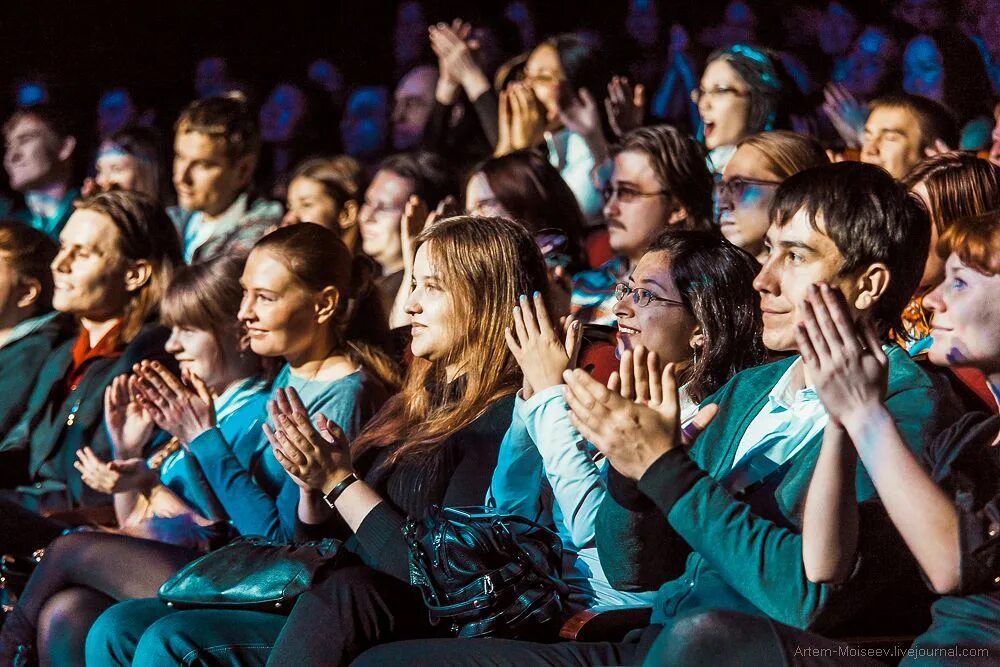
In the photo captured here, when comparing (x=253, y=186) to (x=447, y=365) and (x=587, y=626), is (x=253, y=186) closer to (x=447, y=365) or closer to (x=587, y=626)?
(x=447, y=365)

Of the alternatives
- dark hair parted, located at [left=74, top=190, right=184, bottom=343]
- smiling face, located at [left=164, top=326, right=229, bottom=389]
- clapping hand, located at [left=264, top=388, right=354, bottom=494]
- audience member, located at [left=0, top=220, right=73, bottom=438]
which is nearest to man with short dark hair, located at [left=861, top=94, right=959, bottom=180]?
clapping hand, located at [left=264, top=388, right=354, bottom=494]

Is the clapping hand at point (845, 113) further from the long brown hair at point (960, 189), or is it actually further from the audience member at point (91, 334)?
the audience member at point (91, 334)

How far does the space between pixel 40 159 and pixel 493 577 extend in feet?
12.6

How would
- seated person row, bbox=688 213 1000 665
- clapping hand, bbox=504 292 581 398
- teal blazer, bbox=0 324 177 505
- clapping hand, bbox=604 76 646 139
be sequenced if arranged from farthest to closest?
1. clapping hand, bbox=604 76 646 139
2. teal blazer, bbox=0 324 177 505
3. clapping hand, bbox=504 292 581 398
4. seated person row, bbox=688 213 1000 665

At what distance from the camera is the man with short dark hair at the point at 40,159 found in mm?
5141

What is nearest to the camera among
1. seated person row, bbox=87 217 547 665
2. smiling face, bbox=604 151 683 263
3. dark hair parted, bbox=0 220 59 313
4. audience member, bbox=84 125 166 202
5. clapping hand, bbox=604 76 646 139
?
seated person row, bbox=87 217 547 665

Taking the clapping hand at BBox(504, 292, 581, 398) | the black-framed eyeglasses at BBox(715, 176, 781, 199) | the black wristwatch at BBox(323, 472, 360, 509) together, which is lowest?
the black wristwatch at BBox(323, 472, 360, 509)

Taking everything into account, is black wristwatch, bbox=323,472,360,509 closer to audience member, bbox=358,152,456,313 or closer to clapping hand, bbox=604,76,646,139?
audience member, bbox=358,152,456,313

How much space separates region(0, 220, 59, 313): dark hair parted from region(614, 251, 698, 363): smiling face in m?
2.32

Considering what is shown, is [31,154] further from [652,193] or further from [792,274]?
[792,274]

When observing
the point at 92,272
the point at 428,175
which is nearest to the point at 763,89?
Result: the point at 428,175

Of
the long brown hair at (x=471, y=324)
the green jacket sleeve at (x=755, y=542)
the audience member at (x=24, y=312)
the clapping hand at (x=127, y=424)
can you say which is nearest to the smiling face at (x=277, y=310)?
the clapping hand at (x=127, y=424)

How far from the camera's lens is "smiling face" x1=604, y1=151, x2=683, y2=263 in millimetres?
3111

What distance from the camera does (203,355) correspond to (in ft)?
10.3
